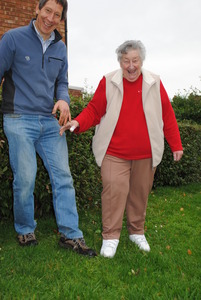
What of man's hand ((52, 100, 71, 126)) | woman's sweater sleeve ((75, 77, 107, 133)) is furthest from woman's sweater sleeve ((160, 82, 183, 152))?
man's hand ((52, 100, 71, 126))

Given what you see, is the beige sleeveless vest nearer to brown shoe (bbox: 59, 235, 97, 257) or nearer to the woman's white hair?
the woman's white hair

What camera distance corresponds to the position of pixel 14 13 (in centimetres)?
840

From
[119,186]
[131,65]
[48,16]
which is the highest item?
[48,16]

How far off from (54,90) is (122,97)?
0.79 metres

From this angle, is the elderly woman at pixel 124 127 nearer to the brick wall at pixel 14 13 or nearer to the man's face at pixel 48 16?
the man's face at pixel 48 16

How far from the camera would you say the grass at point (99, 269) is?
2.83m

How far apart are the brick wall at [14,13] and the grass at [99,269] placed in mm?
5339

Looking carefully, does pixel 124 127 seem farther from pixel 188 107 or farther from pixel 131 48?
pixel 188 107

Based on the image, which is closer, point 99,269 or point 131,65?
point 99,269

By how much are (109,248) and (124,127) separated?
1.21 m

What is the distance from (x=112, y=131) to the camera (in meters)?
3.64

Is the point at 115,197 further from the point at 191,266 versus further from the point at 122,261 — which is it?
the point at 191,266

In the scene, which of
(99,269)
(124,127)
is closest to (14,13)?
(124,127)

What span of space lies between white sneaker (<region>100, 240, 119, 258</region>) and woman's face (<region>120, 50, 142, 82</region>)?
5.42 ft
